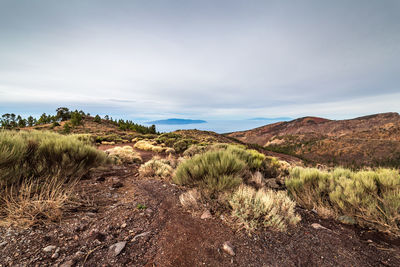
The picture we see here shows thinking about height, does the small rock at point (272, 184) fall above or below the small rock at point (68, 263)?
below

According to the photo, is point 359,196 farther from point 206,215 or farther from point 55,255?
point 55,255

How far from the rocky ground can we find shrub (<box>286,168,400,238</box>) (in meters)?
0.35

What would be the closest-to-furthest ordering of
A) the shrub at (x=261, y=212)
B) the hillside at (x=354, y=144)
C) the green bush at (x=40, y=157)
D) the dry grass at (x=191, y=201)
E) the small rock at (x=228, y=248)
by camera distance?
the small rock at (x=228, y=248) < the shrub at (x=261, y=212) < the green bush at (x=40, y=157) < the dry grass at (x=191, y=201) < the hillside at (x=354, y=144)

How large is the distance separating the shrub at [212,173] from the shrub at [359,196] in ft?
6.07

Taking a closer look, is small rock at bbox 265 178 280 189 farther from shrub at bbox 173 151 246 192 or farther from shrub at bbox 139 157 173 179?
shrub at bbox 139 157 173 179

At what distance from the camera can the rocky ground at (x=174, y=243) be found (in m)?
2.14

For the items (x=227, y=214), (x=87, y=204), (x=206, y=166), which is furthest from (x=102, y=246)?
(x=206, y=166)

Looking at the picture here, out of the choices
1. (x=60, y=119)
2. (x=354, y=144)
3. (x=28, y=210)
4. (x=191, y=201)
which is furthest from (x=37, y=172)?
(x=60, y=119)

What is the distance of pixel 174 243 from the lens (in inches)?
97.6

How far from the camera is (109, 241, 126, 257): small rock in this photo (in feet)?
7.32

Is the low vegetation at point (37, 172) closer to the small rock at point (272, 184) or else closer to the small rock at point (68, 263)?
the small rock at point (68, 263)

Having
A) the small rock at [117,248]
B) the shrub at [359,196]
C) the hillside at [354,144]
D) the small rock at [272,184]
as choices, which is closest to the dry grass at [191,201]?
the small rock at [117,248]

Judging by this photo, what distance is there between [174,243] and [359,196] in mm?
4057

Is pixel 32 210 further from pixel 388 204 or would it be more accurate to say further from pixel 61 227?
pixel 388 204
